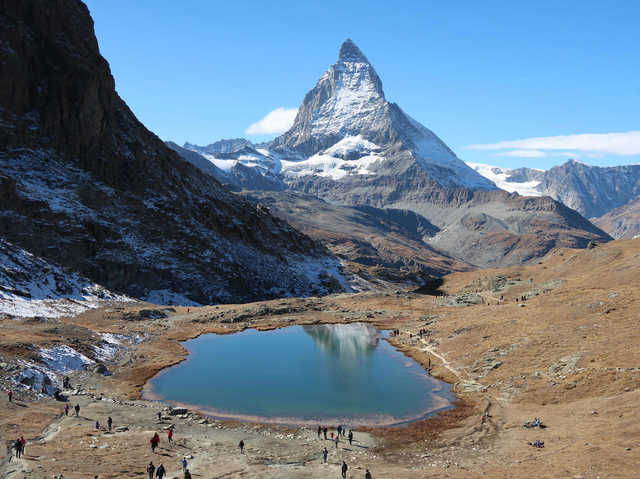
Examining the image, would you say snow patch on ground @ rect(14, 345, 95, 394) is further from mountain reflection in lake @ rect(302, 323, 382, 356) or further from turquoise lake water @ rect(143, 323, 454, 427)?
mountain reflection in lake @ rect(302, 323, 382, 356)

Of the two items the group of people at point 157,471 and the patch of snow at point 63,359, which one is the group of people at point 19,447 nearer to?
the group of people at point 157,471

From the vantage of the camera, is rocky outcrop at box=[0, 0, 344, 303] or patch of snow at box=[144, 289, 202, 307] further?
patch of snow at box=[144, 289, 202, 307]

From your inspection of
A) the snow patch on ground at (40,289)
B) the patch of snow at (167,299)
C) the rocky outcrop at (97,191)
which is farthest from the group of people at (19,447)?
the rocky outcrop at (97,191)

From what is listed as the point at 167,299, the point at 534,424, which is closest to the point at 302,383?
the point at 534,424

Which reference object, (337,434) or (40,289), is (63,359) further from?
(40,289)

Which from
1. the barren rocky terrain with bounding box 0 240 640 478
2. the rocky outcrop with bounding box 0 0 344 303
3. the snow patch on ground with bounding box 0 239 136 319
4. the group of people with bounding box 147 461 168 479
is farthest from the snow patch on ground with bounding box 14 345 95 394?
the rocky outcrop with bounding box 0 0 344 303

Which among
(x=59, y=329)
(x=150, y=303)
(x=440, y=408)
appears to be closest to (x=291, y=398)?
(x=440, y=408)

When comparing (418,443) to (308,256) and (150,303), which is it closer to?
(150,303)
